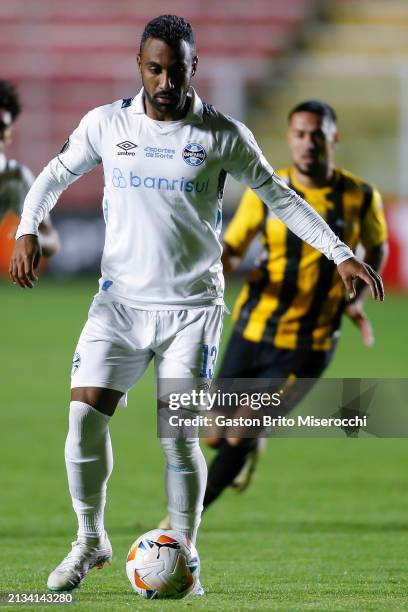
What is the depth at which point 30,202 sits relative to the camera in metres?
4.65

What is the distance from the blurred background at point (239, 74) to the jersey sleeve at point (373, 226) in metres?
11.4

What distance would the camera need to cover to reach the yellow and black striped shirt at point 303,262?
257 inches

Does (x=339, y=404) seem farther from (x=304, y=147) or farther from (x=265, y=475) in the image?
(x=265, y=475)

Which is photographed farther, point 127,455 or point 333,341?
point 127,455

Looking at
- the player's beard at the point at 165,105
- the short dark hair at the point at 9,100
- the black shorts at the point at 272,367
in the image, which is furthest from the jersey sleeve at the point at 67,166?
the black shorts at the point at 272,367

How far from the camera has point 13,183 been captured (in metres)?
6.49

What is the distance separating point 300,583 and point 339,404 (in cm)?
84

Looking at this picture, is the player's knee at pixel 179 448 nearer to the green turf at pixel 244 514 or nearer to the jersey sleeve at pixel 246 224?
the green turf at pixel 244 514

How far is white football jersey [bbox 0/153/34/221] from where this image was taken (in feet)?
21.3

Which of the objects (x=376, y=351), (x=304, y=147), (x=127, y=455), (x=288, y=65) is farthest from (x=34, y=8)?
(x=304, y=147)

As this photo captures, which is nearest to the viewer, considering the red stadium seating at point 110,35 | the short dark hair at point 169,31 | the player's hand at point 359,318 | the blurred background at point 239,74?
the short dark hair at point 169,31

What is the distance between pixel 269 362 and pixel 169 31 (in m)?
2.53

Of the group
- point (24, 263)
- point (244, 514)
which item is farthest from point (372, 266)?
point (24, 263)

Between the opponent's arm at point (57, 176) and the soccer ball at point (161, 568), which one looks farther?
the opponent's arm at point (57, 176)
